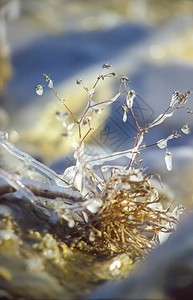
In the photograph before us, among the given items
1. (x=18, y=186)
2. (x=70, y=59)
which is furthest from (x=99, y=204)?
(x=70, y=59)

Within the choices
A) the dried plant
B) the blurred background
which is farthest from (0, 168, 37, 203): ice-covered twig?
the blurred background

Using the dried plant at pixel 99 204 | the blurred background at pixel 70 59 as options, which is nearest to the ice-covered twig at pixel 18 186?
the dried plant at pixel 99 204

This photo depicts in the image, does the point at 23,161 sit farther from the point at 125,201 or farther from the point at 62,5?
the point at 62,5

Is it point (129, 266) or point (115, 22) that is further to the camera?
point (115, 22)

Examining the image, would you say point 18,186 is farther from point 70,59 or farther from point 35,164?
point 70,59

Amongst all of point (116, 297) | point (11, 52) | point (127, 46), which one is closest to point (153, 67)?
point (127, 46)

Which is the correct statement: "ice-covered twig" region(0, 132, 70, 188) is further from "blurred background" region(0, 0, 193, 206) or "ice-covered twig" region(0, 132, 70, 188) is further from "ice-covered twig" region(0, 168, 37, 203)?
"blurred background" region(0, 0, 193, 206)

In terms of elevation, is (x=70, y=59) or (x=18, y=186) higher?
(x=70, y=59)

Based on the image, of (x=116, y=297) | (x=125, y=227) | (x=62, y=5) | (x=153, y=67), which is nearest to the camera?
(x=116, y=297)

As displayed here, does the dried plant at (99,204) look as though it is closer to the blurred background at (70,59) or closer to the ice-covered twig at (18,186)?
the ice-covered twig at (18,186)
